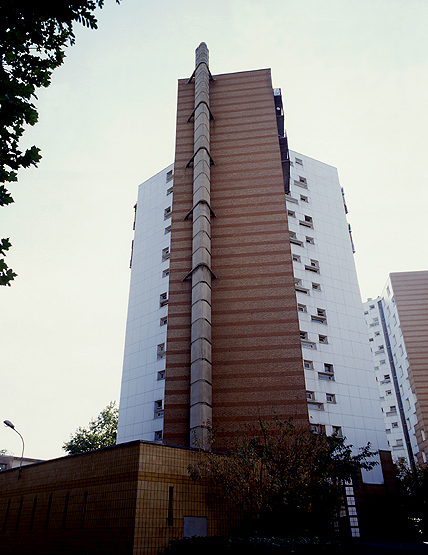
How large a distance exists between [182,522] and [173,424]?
9.52 metres

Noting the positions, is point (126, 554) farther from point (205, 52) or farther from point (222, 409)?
Result: point (205, 52)

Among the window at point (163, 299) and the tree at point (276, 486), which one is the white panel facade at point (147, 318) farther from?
the tree at point (276, 486)

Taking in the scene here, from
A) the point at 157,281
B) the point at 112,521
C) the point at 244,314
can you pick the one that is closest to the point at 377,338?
the point at 157,281

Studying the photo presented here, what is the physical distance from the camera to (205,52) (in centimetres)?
3881

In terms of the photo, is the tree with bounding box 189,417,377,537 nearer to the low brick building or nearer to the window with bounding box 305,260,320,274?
the low brick building

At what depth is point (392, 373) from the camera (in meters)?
70.8

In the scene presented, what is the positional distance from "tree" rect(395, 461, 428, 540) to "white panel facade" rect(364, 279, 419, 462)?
2898 cm

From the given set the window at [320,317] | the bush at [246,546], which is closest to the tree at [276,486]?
the bush at [246,546]

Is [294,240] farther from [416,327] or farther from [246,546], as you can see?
[416,327]

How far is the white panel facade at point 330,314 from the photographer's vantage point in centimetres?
3288

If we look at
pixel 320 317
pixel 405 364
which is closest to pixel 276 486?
pixel 320 317

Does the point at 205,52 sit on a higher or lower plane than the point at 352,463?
higher

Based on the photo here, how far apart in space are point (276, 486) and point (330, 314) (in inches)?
939

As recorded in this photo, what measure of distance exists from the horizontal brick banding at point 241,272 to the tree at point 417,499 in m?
11.5
